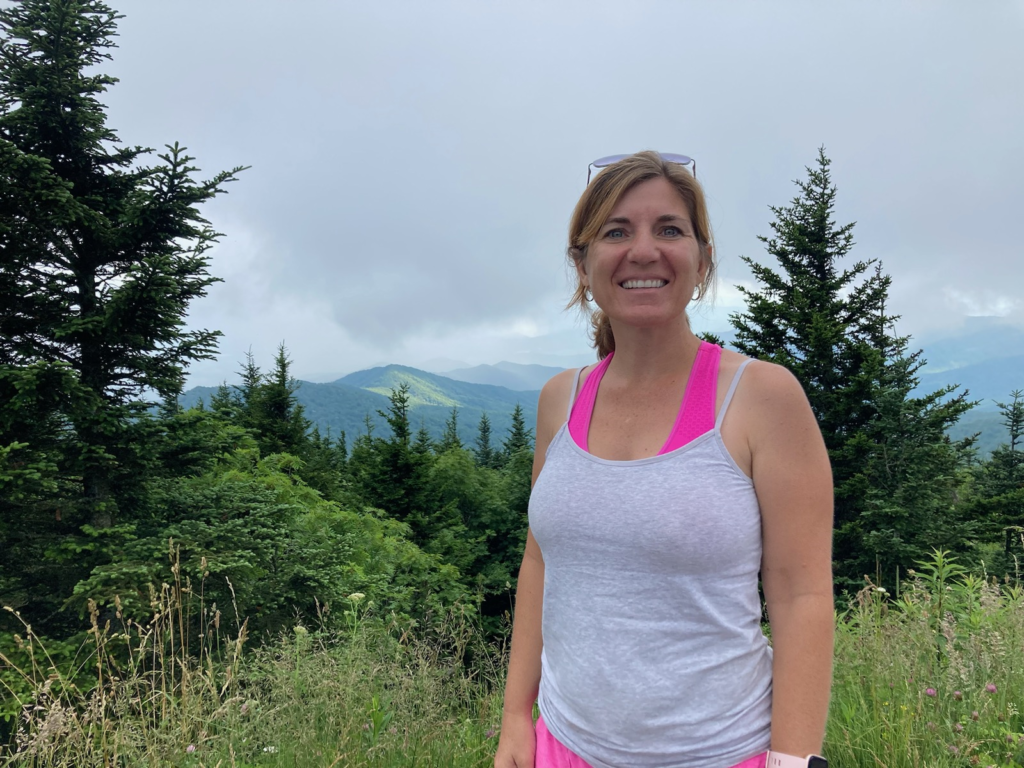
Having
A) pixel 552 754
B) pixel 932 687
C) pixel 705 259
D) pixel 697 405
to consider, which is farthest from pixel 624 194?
pixel 932 687

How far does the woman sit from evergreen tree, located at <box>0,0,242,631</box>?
7.72 meters

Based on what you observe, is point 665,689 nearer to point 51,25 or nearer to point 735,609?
point 735,609

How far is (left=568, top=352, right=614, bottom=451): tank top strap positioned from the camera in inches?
50.4

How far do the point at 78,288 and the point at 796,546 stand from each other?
10142mm

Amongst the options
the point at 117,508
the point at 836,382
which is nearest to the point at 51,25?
the point at 117,508

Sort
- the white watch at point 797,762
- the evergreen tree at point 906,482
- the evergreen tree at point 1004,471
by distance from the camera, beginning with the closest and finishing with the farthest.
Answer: the white watch at point 797,762 < the evergreen tree at point 906,482 < the evergreen tree at point 1004,471

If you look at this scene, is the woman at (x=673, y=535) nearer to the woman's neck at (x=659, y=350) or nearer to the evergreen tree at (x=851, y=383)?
the woman's neck at (x=659, y=350)

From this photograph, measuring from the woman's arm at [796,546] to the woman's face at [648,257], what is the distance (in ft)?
0.88

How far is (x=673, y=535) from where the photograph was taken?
102 cm

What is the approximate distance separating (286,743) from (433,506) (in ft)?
60.4

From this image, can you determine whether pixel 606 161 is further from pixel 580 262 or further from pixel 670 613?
pixel 670 613

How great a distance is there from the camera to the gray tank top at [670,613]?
3.36ft

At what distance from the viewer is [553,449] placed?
132 centimetres

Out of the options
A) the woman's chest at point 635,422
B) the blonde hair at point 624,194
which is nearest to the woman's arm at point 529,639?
the woman's chest at point 635,422
